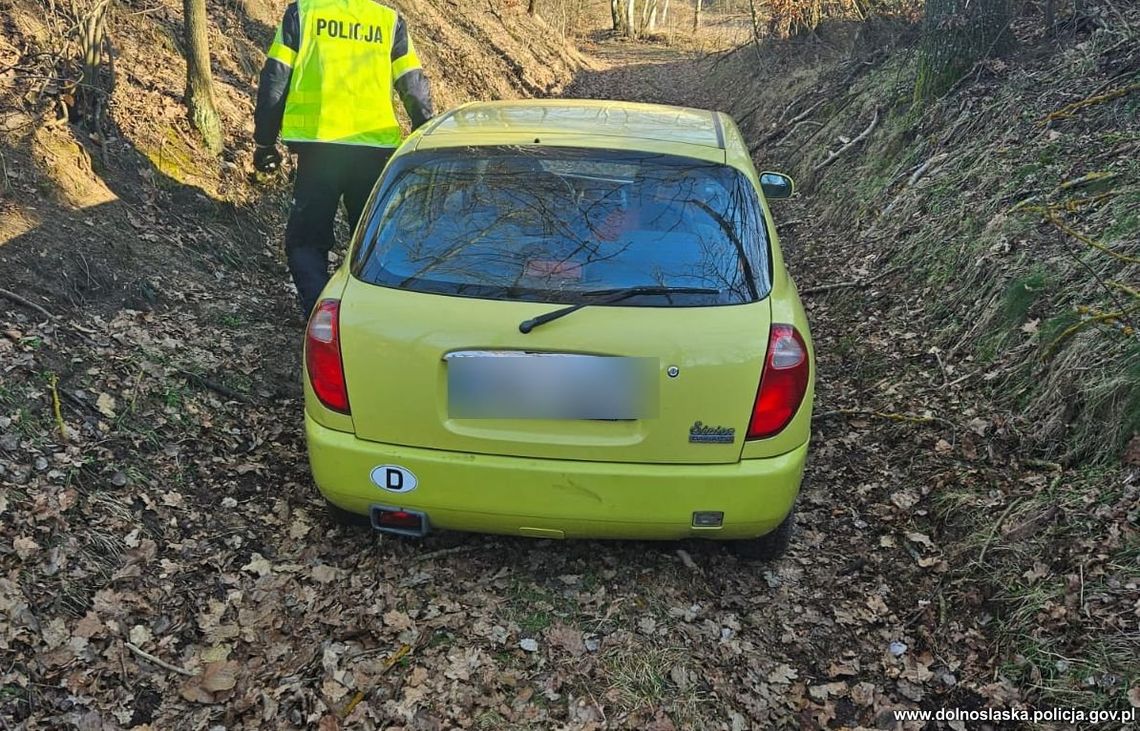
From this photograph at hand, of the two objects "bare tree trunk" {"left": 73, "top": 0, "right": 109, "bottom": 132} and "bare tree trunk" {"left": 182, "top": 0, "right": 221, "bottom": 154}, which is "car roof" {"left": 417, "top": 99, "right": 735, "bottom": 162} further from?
"bare tree trunk" {"left": 182, "top": 0, "right": 221, "bottom": 154}

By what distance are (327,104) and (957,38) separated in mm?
6592

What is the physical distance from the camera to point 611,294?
306 centimetres

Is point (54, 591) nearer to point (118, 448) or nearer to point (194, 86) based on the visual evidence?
point (118, 448)

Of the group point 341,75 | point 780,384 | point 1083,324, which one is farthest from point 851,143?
point 780,384

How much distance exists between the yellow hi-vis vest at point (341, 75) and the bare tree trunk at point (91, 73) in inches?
69.2

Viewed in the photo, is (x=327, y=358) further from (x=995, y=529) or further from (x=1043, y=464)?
(x=1043, y=464)

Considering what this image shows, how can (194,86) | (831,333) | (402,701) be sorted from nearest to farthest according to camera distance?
(402,701) < (831,333) < (194,86)

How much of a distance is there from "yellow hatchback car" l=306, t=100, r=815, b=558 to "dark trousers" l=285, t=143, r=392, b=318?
2055mm

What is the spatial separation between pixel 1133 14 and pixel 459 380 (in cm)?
819

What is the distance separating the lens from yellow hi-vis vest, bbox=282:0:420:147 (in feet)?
16.6

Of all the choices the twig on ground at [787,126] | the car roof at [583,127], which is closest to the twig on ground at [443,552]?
the car roof at [583,127]

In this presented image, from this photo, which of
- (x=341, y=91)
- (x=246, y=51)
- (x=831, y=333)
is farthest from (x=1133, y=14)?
(x=246, y=51)

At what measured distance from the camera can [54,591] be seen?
3021 mm

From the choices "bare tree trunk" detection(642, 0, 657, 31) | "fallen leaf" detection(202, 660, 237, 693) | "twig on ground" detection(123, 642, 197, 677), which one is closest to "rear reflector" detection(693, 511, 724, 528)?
"fallen leaf" detection(202, 660, 237, 693)
